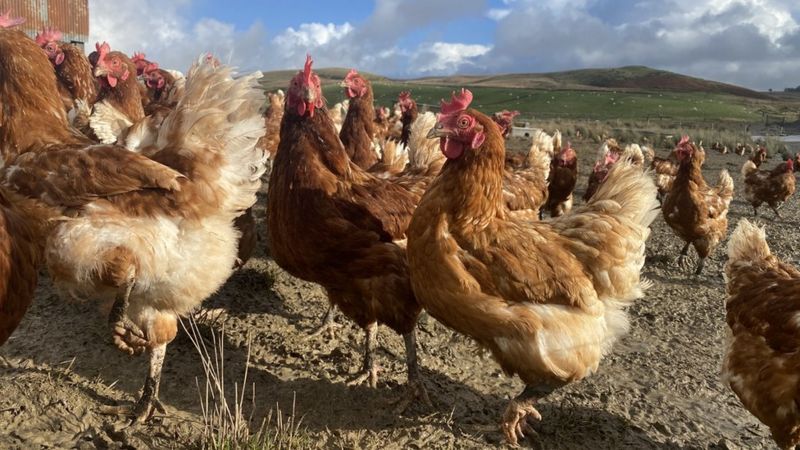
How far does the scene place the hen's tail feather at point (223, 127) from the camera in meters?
4.02

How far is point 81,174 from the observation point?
345 centimetres

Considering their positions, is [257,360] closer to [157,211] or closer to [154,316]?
[154,316]

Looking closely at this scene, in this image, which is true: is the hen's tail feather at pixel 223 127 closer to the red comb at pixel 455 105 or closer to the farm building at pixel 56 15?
the red comb at pixel 455 105

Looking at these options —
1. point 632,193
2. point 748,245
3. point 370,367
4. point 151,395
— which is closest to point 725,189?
point 748,245

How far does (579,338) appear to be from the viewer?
3.64m

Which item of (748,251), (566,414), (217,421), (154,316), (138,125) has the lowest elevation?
(566,414)

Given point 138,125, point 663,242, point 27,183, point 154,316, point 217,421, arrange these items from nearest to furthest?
point 217,421 < point 27,183 < point 154,316 < point 138,125 < point 663,242

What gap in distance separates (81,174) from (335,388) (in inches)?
97.5

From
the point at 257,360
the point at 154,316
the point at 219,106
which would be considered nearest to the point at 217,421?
the point at 154,316

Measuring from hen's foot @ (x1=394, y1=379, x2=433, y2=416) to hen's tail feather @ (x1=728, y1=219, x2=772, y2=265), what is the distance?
307 cm

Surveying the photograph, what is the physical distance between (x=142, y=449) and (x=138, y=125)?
2579 millimetres

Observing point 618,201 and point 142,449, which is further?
point 618,201

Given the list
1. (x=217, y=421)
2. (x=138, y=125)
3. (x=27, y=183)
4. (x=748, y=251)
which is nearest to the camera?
(x=217, y=421)

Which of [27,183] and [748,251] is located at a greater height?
[27,183]
